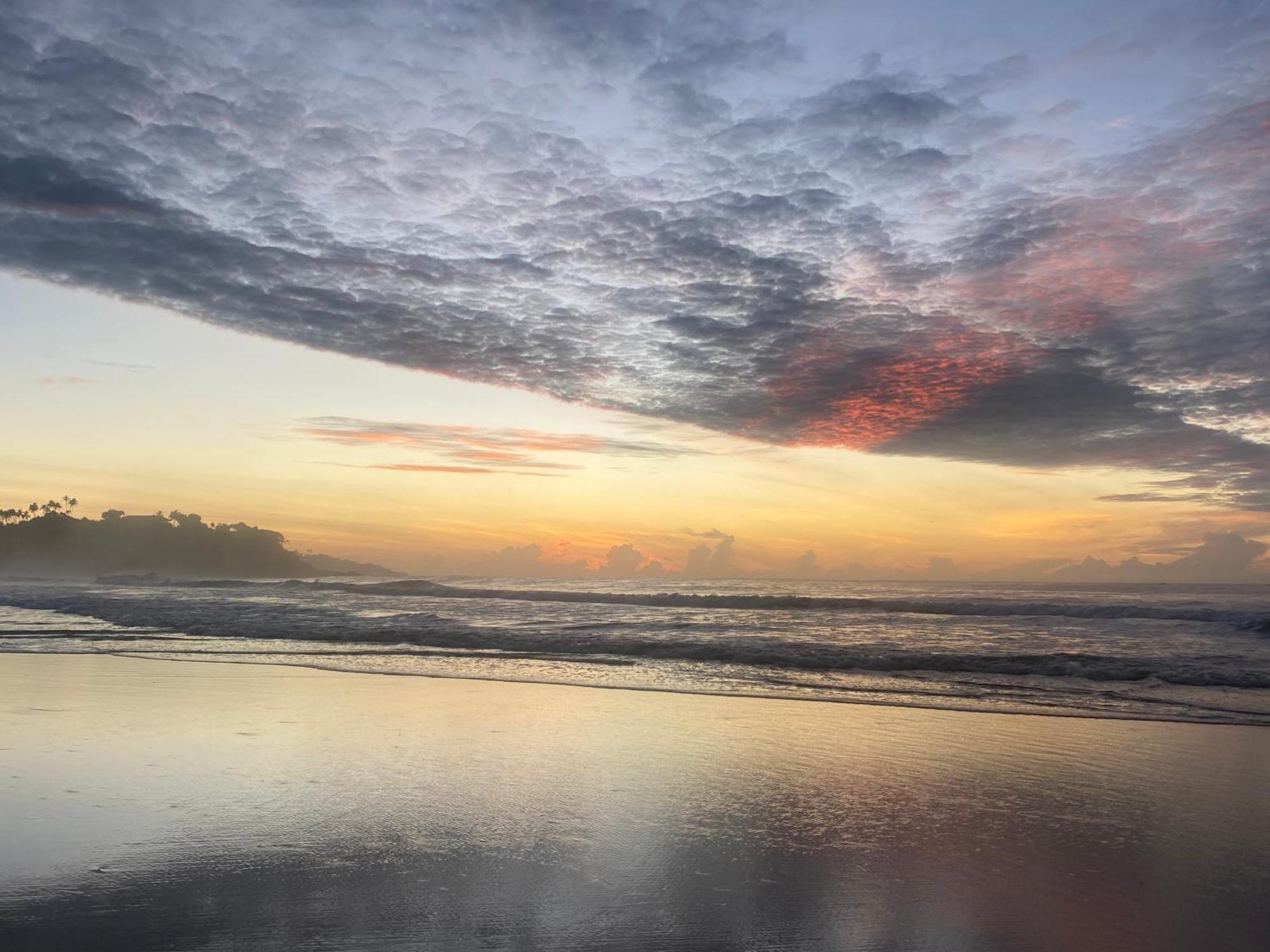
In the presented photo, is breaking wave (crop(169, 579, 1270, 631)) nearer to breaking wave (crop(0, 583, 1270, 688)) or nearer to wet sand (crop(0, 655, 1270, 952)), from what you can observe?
breaking wave (crop(0, 583, 1270, 688))

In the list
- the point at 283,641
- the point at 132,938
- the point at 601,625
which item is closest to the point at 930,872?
the point at 132,938

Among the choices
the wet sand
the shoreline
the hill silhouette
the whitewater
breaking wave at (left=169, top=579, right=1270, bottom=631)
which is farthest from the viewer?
the hill silhouette

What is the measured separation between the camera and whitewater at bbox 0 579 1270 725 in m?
11.8

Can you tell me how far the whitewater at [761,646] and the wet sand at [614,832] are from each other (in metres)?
3.02

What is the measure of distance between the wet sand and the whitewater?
119 inches

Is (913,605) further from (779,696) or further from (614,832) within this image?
(614,832)

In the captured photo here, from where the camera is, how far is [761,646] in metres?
17.2

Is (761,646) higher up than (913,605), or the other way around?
(913,605)

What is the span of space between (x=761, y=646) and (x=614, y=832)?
12.6 metres

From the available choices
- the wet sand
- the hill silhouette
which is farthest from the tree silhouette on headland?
the wet sand

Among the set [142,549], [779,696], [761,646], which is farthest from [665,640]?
[142,549]

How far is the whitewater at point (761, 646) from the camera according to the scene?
38.8ft

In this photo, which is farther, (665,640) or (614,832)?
(665,640)

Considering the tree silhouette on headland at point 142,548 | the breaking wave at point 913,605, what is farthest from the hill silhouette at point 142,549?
the breaking wave at point 913,605
